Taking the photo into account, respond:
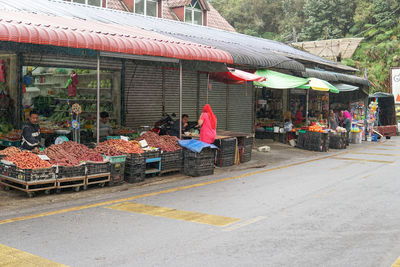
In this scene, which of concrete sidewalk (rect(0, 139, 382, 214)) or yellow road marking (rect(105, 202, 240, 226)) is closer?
yellow road marking (rect(105, 202, 240, 226))

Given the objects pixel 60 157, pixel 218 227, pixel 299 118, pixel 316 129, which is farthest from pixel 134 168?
pixel 299 118

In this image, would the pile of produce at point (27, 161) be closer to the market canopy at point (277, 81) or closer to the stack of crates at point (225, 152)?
the stack of crates at point (225, 152)

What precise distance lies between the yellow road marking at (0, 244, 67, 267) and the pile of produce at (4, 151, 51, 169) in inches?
129

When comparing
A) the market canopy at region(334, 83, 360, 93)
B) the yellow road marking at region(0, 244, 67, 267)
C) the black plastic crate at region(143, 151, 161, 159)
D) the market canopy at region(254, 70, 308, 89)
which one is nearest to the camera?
the yellow road marking at region(0, 244, 67, 267)

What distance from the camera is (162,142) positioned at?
461 inches

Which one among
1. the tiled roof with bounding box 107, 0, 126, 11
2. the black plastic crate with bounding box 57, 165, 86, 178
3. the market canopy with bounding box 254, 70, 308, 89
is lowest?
the black plastic crate with bounding box 57, 165, 86, 178

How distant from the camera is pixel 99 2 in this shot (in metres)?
24.2

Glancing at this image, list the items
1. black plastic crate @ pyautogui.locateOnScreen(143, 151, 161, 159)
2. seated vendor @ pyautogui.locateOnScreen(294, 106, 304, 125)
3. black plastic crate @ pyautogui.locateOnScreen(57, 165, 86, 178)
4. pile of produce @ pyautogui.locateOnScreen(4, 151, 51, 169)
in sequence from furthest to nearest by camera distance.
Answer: seated vendor @ pyautogui.locateOnScreen(294, 106, 304, 125), black plastic crate @ pyautogui.locateOnScreen(143, 151, 161, 159), black plastic crate @ pyautogui.locateOnScreen(57, 165, 86, 178), pile of produce @ pyautogui.locateOnScreen(4, 151, 51, 169)

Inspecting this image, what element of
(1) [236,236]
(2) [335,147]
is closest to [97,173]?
(1) [236,236]

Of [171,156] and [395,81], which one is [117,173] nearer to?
[171,156]

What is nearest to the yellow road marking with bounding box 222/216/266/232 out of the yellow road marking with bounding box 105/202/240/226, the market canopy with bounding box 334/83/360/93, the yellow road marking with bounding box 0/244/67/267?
the yellow road marking with bounding box 105/202/240/226

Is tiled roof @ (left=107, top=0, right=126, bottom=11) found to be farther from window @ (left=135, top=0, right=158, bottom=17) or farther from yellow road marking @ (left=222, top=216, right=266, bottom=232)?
yellow road marking @ (left=222, top=216, right=266, bottom=232)

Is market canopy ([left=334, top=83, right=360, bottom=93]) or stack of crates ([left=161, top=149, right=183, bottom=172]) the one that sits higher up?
market canopy ([left=334, top=83, right=360, bottom=93])

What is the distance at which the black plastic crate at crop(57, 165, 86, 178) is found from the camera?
29.2 ft
